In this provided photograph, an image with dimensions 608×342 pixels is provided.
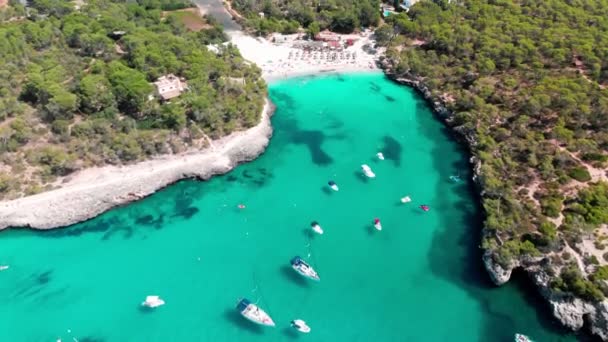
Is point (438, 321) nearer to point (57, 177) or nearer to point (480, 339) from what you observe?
point (480, 339)

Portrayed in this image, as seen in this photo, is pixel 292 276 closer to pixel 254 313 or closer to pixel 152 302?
pixel 254 313

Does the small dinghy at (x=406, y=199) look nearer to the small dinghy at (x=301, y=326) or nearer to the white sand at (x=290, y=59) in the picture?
the small dinghy at (x=301, y=326)

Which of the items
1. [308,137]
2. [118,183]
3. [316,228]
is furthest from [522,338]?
[118,183]

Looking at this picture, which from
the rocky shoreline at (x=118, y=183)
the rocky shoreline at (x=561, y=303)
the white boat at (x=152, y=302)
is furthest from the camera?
the rocky shoreline at (x=118, y=183)

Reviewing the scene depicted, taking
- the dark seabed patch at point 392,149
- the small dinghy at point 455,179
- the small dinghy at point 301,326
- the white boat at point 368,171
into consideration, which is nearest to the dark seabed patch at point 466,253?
the small dinghy at point 455,179

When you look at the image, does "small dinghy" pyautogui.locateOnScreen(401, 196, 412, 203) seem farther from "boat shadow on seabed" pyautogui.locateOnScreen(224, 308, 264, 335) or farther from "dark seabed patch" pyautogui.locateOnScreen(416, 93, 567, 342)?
"boat shadow on seabed" pyautogui.locateOnScreen(224, 308, 264, 335)
